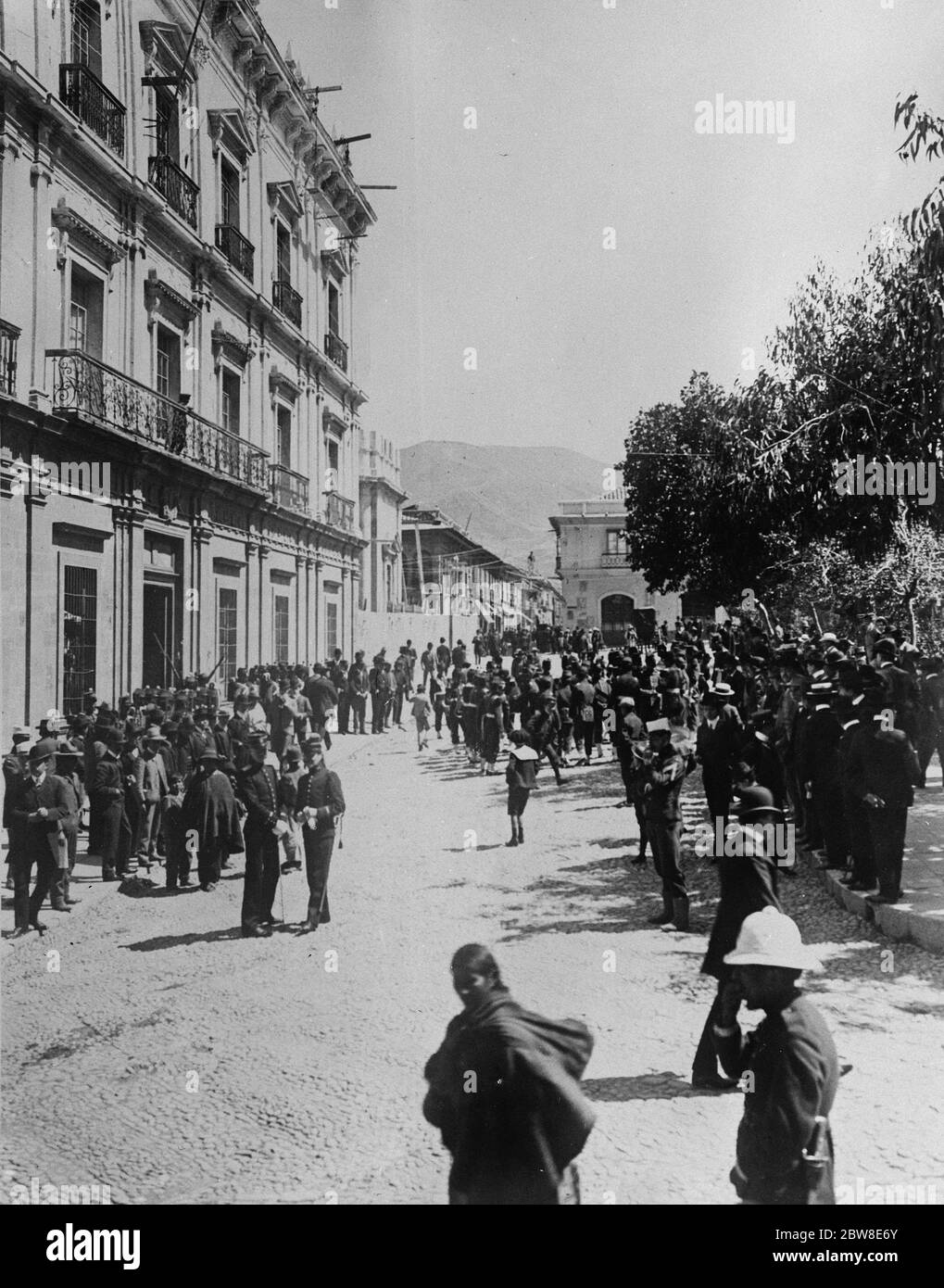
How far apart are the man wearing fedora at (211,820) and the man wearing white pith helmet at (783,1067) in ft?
14.7

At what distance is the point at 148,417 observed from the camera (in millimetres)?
9570

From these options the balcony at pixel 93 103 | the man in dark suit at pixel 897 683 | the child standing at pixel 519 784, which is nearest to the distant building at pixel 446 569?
the balcony at pixel 93 103

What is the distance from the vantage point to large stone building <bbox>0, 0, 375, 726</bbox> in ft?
22.2

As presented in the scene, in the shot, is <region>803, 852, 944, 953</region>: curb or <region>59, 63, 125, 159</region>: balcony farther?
<region>59, 63, 125, 159</region>: balcony

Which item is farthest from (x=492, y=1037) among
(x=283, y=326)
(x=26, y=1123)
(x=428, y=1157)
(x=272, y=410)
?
(x=272, y=410)

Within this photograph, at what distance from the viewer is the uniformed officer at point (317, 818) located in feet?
17.9

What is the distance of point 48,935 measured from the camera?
17.9ft

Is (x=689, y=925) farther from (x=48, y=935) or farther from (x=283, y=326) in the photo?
(x=283, y=326)

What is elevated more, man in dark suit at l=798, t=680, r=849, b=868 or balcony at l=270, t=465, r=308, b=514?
balcony at l=270, t=465, r=308, b=514

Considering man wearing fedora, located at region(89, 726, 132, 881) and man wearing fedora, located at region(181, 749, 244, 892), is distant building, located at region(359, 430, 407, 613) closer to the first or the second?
man wearing fedora, located at region(89, 726, 132, 881)

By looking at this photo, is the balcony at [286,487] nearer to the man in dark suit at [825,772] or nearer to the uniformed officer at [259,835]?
the uniformed officer at [259,835]

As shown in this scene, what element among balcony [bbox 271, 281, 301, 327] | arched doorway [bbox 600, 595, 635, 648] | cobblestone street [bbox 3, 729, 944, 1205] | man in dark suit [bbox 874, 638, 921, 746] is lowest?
cobblestone street [bbox 3, 729, 944, 1205]

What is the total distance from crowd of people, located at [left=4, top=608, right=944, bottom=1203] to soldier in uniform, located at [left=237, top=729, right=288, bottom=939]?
14 millimetres

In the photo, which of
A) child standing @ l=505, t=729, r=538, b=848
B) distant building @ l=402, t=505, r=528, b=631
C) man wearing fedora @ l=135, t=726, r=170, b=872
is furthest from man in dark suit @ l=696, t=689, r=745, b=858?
distant building @ l=402, t=505, r=528, b=631
